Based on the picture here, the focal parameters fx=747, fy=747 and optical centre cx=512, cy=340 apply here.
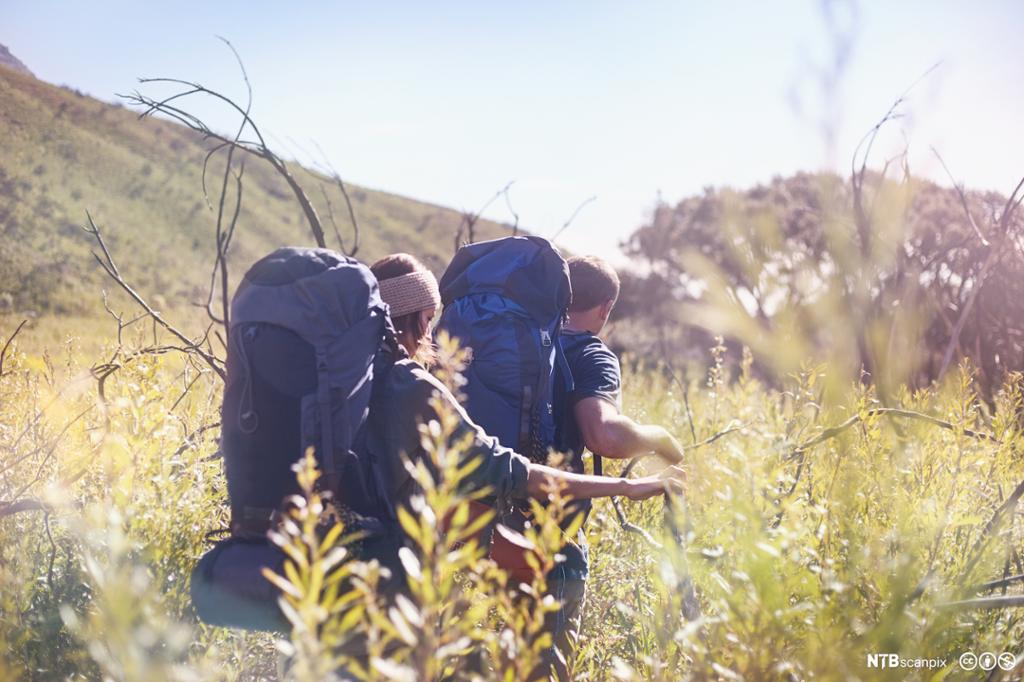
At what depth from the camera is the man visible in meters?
2.42

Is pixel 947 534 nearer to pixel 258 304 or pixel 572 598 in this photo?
pixel 572 598

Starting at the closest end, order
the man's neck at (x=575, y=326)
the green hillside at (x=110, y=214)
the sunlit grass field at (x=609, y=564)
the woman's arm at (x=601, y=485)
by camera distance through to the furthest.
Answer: the sunlit grass field at (x=609, y=564) < the woman's arm at (x=601, y=485) < the man's neck at (x=575, y=326) < the green hillside at (x=110, y=214)

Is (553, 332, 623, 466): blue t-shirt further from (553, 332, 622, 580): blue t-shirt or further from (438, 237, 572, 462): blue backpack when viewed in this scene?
(438, 237, 572, 462): blue backpack

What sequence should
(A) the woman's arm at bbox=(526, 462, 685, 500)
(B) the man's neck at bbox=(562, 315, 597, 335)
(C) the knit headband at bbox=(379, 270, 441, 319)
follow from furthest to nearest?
(B) the man's neck at bbox=(562, 315, 597, 335) < (C) the knit headband at bbox=(379, 270, 441, 319) < (A) the woman's arm at bbox=(526, 462, 685, 500)

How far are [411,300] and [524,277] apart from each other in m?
0.50

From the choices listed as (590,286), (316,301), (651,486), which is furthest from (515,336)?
(316,301)

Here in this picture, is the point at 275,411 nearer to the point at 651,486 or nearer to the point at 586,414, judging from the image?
the point at 651,486

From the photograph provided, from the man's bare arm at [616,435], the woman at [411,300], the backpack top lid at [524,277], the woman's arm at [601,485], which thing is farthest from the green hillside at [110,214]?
the woman's arm at [601,485]

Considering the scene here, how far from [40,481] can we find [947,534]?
3623mm

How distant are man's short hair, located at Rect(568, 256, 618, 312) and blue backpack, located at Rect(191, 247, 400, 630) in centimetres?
129

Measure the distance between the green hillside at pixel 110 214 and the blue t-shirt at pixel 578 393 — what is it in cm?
1474

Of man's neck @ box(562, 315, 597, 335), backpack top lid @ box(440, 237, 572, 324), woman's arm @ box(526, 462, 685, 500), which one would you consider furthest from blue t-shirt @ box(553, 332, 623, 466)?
woman's arm @ box(526, 462, 685, 500)

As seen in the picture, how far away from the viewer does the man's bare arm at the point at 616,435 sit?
2.39m

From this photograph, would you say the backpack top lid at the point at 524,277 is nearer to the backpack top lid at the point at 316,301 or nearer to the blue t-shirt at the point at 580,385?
the blue t-shirt at the point at 580,385
